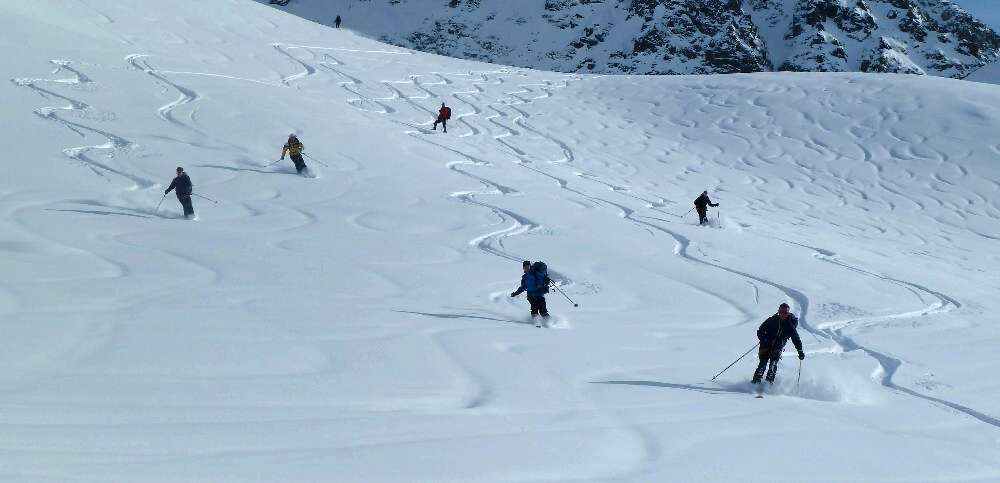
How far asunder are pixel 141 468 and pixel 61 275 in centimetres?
615

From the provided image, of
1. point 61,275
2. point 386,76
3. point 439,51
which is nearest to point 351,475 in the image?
point 61,275

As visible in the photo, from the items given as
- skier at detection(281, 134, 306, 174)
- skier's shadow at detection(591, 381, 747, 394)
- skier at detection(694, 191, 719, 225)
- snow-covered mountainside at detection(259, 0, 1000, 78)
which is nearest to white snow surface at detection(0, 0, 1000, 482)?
skier's shadow at detection(591, 381, 747, 394)

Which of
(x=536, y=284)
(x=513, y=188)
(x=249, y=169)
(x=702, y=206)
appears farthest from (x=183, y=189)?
(x=702, y=206)

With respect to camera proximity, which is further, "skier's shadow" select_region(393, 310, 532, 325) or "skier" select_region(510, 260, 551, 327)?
"skier" select_region(510, 260, 551, 327)

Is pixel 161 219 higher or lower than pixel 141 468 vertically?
lower

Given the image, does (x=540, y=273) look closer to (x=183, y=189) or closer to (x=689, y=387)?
(x=689, y=387)

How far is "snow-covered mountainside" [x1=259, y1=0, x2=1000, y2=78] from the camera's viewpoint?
113875 mm

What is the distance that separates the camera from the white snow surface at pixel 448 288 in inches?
235

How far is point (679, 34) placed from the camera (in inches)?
4616

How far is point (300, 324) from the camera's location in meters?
8.96

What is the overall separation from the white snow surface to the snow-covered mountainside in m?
83.9

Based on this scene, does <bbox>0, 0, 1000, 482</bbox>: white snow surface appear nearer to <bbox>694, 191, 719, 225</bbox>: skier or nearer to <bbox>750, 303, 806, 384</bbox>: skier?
<bbox>750, 303, 806, 384</bbox>: skier

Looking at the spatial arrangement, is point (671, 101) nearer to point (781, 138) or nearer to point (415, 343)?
point (781, 138)

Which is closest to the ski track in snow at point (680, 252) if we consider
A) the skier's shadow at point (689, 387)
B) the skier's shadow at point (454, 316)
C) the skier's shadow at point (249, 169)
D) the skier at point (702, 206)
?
the skier at point (702, 206)
